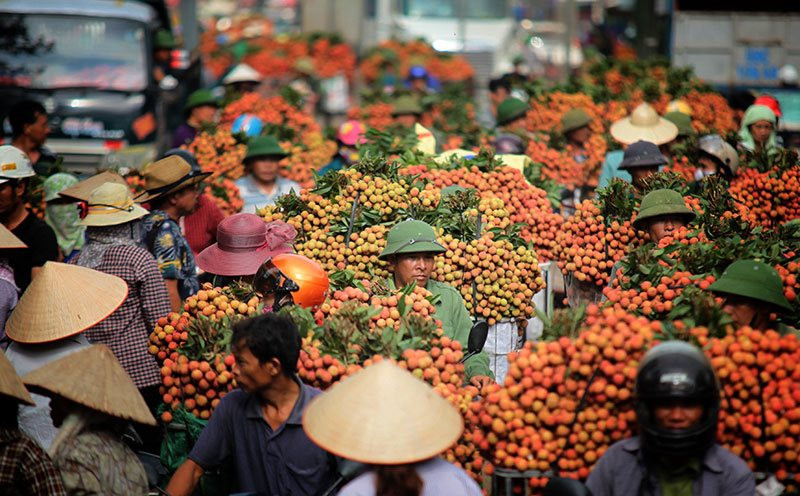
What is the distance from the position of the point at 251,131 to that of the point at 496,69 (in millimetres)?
15682

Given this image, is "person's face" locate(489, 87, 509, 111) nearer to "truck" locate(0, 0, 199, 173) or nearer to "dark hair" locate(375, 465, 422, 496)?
"truck" locate(0, 0, 199, 173)

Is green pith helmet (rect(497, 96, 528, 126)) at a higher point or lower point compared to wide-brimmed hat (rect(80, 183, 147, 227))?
lower

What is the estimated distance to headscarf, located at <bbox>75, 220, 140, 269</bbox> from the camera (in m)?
6.05

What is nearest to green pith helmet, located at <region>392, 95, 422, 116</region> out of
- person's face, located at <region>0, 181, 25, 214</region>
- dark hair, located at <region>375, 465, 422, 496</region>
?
person's face, located at <region>0, 181, 25, 214</region>

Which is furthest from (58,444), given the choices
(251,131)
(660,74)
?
(660,74)

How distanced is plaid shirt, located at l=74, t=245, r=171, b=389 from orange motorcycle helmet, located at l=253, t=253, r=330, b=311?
692 millimetres

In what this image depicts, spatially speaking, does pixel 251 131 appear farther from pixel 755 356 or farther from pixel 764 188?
pixel 755 356

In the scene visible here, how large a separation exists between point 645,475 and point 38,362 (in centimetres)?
287

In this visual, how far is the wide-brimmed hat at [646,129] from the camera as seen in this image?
9.80m

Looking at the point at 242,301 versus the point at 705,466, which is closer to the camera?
the point at 705,466

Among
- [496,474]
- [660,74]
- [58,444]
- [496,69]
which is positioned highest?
[58,444]

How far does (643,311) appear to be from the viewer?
206 inches

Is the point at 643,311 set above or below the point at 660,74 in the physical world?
above

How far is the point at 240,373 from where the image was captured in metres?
4.16
